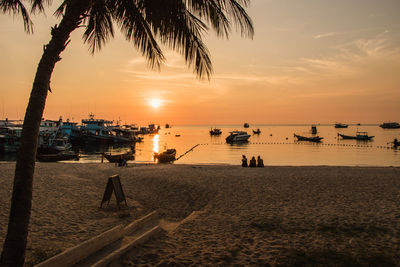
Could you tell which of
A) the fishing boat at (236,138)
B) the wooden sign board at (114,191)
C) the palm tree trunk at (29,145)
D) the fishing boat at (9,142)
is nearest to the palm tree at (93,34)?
the palm tree trunk at (29,145)

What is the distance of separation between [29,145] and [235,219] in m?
7.04

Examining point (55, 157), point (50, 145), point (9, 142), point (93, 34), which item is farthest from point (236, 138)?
point (93, 34)

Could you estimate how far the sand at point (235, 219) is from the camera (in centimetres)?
638

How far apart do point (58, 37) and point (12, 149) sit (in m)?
58.8

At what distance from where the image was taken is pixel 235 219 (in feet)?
31.0

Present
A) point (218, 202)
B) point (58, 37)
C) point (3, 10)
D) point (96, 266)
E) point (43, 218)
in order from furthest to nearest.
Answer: point (218, 202), point (43, 218), point (3, 10), point (96, 266), point (58, 37)

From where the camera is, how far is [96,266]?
5.48 meters

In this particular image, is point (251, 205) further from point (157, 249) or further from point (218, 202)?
point (157, 249)

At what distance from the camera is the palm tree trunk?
4113 millimetres

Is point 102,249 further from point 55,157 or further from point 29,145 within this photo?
point 55,157

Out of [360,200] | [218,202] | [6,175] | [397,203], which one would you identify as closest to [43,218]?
A: [218,202]

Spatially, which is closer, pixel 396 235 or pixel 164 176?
pixel 396 235

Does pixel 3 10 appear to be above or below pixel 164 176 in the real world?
above

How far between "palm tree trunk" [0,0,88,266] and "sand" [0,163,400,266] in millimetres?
1667
